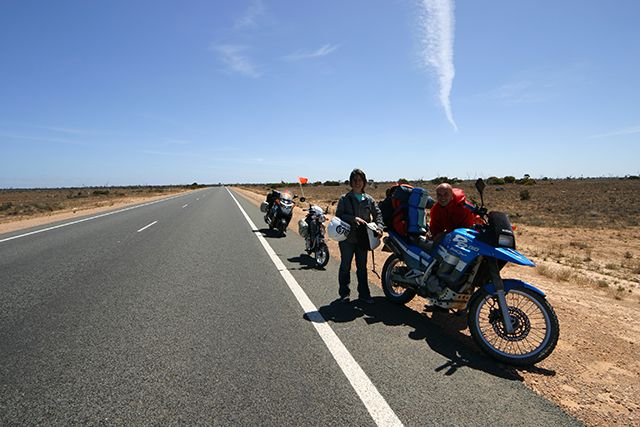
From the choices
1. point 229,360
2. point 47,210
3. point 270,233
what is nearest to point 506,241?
point 229,360

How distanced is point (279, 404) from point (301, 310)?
205 cm

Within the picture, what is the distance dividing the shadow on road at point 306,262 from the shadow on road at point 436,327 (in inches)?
84.9

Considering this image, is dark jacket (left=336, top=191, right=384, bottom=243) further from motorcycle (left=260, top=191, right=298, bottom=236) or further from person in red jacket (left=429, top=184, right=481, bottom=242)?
motorcycle (left=260, top=191, right=298, bottom=236)

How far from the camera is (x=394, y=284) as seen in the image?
5.19m

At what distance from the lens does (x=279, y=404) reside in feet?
8.73

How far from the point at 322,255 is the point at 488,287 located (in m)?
4.21

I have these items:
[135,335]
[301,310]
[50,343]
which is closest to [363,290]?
[301,310]

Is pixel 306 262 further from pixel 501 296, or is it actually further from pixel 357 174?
pixel 501 296

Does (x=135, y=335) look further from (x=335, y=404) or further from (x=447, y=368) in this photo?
(x=447, y=368)

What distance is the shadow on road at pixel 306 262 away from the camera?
723 centimetres

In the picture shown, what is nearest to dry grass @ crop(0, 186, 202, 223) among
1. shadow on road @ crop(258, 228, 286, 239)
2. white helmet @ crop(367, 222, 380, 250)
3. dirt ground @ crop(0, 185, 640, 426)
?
shadow on road @ crop(258, 228, 286, 239)

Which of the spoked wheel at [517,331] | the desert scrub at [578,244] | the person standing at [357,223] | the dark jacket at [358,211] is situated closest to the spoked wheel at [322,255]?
the person standing at [357,223]

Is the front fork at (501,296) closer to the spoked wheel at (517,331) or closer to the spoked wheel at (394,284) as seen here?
the spoked wheel at (517,331)

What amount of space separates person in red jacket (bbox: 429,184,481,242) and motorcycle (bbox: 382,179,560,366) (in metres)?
0.44
